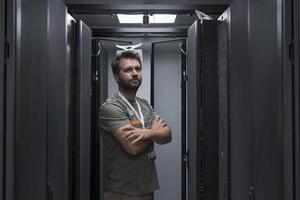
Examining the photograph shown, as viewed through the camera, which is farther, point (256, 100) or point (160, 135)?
point (160, 135)

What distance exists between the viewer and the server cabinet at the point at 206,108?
2309 millimetres

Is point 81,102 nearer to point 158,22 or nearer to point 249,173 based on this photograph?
point 249,173

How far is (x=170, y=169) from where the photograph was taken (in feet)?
13.5

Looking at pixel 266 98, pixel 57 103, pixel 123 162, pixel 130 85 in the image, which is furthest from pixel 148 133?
pixel 266 98

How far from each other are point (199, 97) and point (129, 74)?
59cm

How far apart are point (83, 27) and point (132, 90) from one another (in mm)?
523

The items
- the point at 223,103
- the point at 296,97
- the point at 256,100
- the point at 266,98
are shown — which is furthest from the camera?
the point at 223,103

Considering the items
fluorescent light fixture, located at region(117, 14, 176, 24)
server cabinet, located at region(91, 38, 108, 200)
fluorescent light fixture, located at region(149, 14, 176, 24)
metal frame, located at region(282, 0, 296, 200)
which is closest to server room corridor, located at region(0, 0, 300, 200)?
metal frame, located at region(282, 0, 296, 200)

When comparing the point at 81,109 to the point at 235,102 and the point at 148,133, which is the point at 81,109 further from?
the point at 235,102

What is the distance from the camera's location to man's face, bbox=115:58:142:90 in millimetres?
2678

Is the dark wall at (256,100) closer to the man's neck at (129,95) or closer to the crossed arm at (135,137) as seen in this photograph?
the crossed arm at (135,137)

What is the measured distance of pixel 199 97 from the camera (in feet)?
7.62

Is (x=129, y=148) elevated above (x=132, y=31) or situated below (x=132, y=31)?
below

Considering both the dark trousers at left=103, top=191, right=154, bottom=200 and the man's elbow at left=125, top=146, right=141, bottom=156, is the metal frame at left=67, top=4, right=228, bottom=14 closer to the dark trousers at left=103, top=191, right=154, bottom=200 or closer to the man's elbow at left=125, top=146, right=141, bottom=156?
the man's elbow at left=125, top=146, right=141, bottom=156
